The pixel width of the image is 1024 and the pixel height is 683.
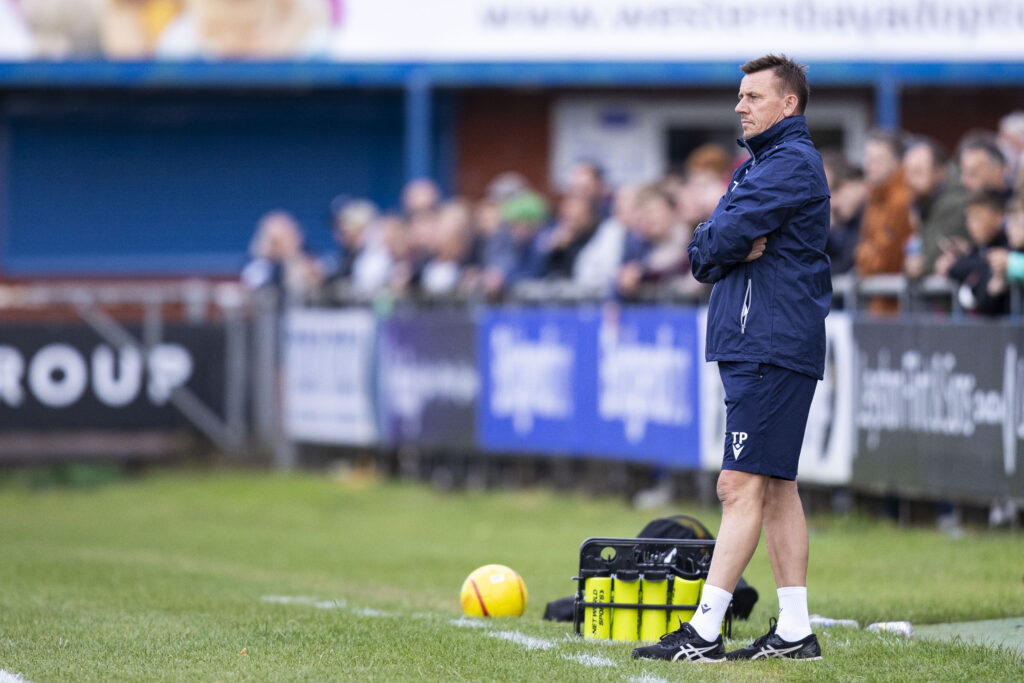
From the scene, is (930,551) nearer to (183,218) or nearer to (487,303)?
(487,303)

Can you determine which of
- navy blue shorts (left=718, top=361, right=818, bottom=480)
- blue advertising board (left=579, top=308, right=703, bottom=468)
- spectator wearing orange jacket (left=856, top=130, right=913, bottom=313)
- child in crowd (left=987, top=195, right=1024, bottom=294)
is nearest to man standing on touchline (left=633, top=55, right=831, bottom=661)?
navy blue shorts (left=718, top=361, right=818, bottom=480)

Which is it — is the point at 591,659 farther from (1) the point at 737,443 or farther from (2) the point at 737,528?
(1) the point at 737,443

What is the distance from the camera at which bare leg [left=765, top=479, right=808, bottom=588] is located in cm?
658

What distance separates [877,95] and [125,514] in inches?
490

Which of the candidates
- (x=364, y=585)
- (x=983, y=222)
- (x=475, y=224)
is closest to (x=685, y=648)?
(x=364, y=585)

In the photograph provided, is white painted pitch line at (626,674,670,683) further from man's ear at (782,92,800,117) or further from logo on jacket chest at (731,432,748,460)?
man's ear at (782,92,800,117)

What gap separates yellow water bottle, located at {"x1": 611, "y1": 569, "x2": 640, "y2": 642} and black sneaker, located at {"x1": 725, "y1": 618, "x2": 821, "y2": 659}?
2.06 feet

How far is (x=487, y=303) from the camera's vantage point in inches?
626

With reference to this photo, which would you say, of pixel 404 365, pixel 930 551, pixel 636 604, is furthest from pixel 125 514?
pixel 636 604

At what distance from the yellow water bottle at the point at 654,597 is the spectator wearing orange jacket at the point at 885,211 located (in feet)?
17.2

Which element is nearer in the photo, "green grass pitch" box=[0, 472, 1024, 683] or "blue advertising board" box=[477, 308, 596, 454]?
"green grass pitch" box=[0, 472, 1024, 683]

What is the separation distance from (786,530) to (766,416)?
519 mm

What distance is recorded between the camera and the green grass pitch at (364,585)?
6426 millimetres

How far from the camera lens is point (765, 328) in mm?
6371
